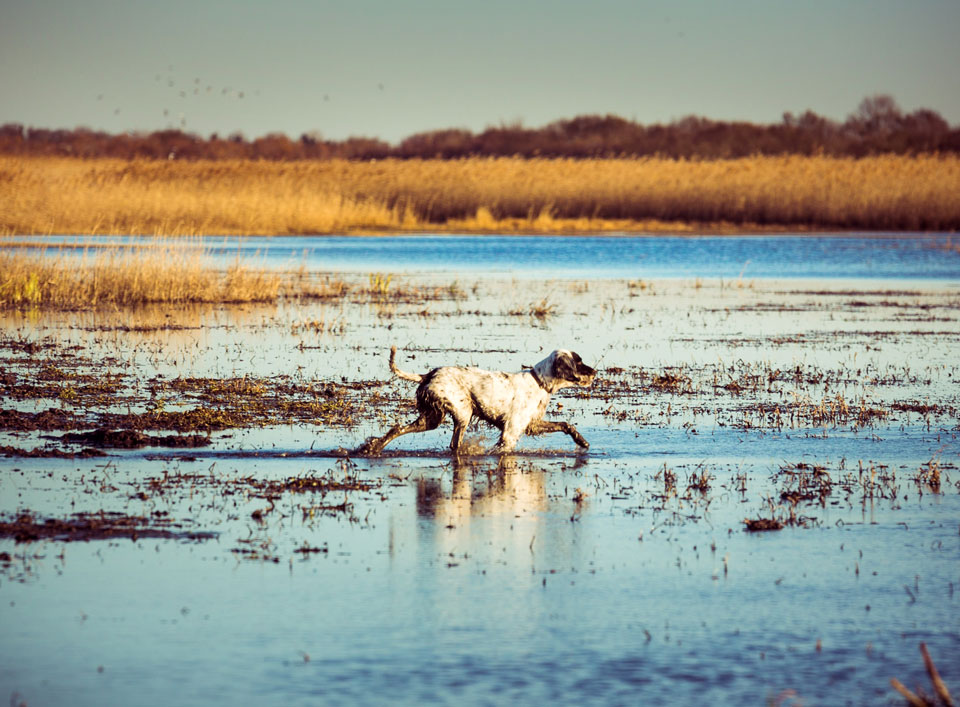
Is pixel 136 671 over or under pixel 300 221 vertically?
under

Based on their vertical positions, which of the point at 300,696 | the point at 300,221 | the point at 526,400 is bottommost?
the point at 300,696

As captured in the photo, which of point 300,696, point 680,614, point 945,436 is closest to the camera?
point 300,696

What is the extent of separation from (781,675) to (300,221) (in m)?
38.6

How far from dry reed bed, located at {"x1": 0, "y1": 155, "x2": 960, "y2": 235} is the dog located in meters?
28.3

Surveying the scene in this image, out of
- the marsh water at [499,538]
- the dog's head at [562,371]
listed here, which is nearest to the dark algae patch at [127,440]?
the marsh water at [499,538]

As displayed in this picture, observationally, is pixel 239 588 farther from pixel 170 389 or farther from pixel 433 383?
pixel 170 389

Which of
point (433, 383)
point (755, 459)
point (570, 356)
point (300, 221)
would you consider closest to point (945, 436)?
point (755, 459)

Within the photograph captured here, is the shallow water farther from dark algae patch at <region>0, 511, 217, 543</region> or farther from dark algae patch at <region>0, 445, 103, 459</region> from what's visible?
dark algae patch at <region>0, 511, 217, 543</region>

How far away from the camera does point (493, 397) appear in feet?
33.9

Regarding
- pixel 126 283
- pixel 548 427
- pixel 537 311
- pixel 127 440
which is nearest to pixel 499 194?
pixel 126 283

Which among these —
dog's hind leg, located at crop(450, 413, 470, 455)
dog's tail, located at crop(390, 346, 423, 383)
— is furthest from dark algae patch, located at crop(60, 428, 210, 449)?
dog's hind leg, located at crop(450, 413, 470, 455)

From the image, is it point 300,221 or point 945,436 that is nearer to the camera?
point 945,436

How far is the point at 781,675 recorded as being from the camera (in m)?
5.68

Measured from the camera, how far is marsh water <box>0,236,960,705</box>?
18.8 ft
